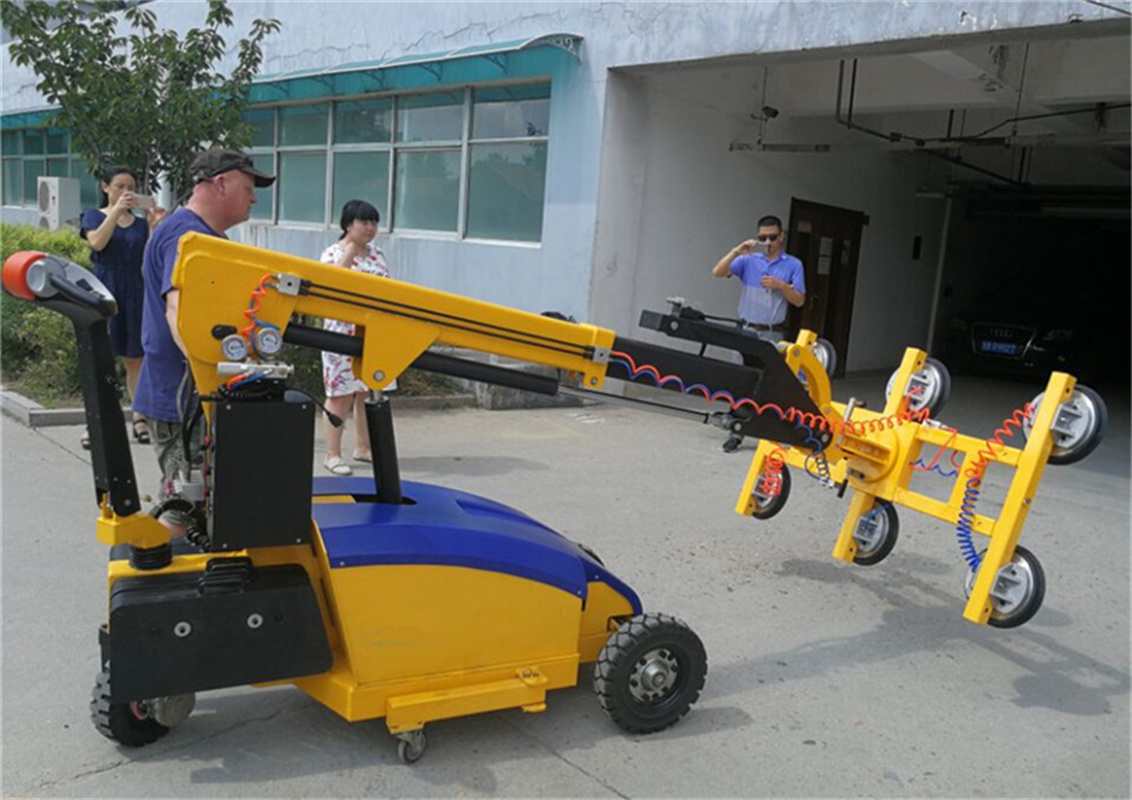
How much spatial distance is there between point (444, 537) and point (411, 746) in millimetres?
699

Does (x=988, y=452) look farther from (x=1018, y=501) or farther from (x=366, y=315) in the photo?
(x=366, y=315)

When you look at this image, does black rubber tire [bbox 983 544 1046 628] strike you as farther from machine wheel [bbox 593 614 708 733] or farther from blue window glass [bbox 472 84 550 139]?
blue window glass [bbox 472 84 550 139]

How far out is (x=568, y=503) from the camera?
20.9 feet

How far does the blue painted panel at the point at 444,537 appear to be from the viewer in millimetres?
3020

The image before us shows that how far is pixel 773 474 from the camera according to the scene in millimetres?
4895

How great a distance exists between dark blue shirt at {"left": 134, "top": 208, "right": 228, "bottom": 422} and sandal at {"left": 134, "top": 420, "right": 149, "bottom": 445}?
10.5ft

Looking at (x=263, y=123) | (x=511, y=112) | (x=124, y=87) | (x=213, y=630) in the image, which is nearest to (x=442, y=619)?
(x=213, y=630)

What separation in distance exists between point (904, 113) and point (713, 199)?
11.1 feet

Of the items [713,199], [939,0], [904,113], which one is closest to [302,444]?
[939,0]

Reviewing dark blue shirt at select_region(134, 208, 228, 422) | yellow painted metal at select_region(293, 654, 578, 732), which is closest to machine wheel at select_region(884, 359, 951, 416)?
yellow painted metal at select_region(293, 654, 578, 732)

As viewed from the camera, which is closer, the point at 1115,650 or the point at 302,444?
the point at 302,444

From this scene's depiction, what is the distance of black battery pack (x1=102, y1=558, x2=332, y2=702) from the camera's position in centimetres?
277

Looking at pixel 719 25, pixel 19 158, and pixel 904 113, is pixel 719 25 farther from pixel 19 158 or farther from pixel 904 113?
pixel 19 158

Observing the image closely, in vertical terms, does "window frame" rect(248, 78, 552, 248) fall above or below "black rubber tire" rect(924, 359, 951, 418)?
above
